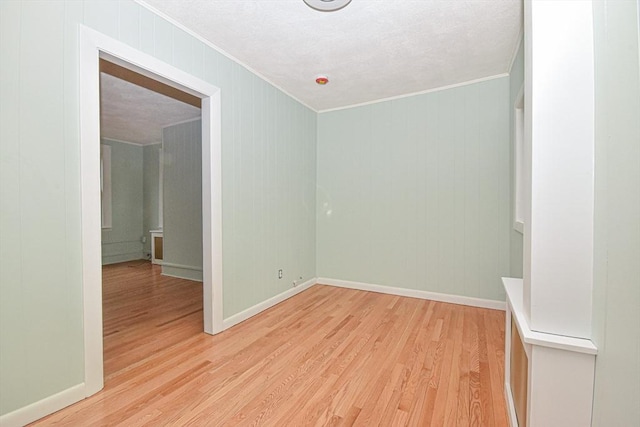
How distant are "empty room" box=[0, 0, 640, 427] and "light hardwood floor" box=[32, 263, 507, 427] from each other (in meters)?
0.02

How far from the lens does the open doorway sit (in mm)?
Answer: 2520

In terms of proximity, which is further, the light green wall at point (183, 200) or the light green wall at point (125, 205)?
the light green wall at point (125, 205)

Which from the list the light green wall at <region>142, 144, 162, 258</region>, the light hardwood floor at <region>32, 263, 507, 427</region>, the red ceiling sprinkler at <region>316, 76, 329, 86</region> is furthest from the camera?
the light green wall at <region>142, 144, 162, 258</region>

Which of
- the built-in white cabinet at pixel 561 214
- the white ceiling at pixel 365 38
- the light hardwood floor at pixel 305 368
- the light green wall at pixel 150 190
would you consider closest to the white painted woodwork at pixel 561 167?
the built-in white cabinet at pixel 561 214

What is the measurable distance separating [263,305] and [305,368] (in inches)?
46.9

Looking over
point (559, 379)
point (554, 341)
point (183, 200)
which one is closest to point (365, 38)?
point (554, 341)

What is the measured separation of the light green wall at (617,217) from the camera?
743mm

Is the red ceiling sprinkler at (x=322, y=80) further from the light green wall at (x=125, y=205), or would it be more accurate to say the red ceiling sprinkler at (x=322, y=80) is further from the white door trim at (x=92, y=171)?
the light green wall at (x=125, y=205)

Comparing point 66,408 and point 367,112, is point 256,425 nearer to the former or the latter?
point 66,408

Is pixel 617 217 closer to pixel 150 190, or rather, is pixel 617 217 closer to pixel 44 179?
pixel 44 179

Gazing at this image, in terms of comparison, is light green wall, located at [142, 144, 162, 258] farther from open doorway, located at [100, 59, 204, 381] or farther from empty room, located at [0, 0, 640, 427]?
empty room, located at [0, 0, 640, 427]

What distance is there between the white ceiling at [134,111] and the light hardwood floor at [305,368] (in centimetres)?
255

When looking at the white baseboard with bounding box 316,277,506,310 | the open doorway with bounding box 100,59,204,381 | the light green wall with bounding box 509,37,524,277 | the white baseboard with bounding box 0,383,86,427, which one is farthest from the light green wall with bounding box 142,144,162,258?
the light green wall with bounding box 509,37,524,277

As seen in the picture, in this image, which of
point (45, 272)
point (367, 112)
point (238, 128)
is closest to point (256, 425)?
point (45, 272)
